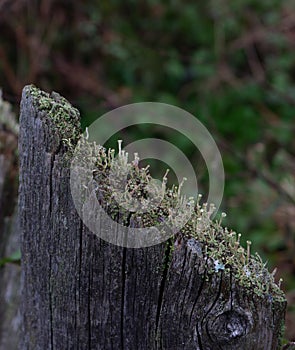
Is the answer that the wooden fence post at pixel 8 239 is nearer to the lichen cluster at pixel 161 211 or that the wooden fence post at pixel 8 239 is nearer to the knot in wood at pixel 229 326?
the lichen cluster at pixel 161 211

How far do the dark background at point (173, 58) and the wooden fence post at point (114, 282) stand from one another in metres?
4.01

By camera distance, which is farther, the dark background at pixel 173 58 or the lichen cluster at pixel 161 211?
the dark background at pixel 173 58

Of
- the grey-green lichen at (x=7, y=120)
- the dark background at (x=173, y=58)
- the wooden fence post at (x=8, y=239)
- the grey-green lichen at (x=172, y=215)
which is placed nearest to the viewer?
the grey-green lichen at (x=172, y=215)

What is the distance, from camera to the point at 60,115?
1452 millimetres

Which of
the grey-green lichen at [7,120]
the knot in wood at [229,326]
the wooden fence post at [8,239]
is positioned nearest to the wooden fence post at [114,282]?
the knot in wood at [229,326]

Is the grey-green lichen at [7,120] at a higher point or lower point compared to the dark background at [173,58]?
lower

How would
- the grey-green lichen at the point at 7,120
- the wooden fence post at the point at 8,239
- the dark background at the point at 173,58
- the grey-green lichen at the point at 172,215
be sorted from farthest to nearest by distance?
1. the dark background at the point at 173,58
2. the grey-green lichen at the point at 7,120
3. the wooden fence post at the point at 8,239
4. the grey-green lichen at the point at 172,215

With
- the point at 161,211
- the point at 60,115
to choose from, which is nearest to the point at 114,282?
the point at 161,211

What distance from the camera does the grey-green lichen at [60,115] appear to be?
1427 mm

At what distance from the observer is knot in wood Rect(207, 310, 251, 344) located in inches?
53.4

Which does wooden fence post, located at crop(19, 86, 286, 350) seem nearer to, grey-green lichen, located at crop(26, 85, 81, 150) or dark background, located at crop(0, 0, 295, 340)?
grey-green lichen, located at crop(26, 85, 81, 150)

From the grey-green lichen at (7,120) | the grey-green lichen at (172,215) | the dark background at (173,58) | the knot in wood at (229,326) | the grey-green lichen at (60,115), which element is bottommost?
the knot in wood at (229,326)

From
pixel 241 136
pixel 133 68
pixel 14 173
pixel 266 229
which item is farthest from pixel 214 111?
pixel 14 173

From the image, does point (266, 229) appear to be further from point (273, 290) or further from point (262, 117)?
point (273, 290)
